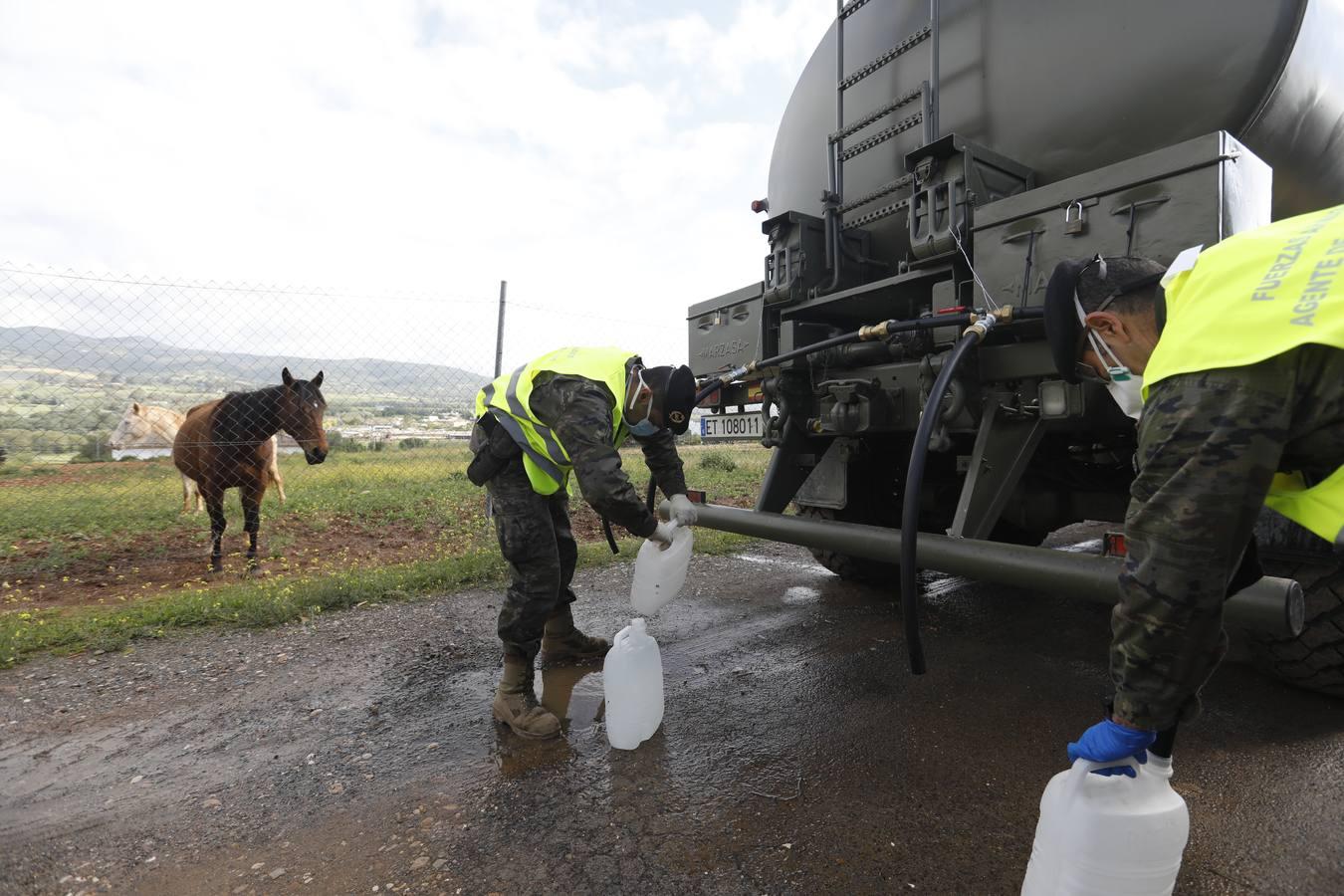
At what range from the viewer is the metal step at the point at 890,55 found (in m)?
3.00

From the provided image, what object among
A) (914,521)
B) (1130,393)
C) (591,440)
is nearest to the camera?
(1130,393)

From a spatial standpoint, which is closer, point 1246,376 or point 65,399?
point 1246,376

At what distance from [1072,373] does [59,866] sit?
2980mm

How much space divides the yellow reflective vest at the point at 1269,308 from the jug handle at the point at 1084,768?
1.78ft

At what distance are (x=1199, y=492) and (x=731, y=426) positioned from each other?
117 inches

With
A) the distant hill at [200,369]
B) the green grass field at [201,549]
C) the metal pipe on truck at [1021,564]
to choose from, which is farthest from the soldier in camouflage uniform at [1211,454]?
the distant hill at [200,369]

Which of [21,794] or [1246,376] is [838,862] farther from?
[21,794]

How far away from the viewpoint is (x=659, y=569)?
2846 millimetres

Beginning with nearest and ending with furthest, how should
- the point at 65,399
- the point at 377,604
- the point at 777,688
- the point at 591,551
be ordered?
the point at 777,688, the point at 377,604, the point at 591,551, the point at 65,399

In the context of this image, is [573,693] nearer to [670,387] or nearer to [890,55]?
[670,387]

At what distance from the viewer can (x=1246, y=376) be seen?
3.47 feet

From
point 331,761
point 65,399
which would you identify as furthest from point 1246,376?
point 65,399

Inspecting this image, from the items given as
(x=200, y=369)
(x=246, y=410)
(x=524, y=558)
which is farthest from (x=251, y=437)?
(x=524, y=558)

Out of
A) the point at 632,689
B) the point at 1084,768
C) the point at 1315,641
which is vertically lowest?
the point at 632,689
